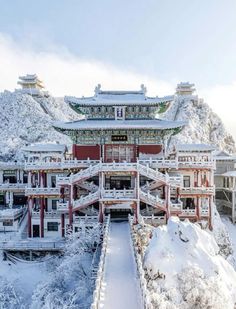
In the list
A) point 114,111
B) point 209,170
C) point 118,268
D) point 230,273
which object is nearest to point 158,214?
point 209,170

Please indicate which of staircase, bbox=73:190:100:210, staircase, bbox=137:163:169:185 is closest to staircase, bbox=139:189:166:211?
staircase, bbox=137:163:169:185

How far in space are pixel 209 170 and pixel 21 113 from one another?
68739 millimetres

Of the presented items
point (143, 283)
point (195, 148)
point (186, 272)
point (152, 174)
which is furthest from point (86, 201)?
point (143, 283)

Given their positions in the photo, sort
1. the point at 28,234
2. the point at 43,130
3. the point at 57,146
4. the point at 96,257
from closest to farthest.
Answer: the point at 96,257, the point at 28,234, the point at 57,146, the point at 43,130

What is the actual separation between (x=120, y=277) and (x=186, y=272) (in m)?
3.79

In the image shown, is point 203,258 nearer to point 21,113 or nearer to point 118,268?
point 118,268

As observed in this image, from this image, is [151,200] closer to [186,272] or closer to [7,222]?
[186,272]

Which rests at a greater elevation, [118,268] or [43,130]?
[43,130]

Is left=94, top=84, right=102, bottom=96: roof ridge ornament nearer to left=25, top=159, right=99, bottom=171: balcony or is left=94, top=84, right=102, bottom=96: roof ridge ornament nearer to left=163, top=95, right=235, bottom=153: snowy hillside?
left=25, top=159, right=99, bottom=171: balcony

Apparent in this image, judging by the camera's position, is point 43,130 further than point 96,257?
Yes

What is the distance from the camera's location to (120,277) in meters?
21.1

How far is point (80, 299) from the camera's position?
22.8m

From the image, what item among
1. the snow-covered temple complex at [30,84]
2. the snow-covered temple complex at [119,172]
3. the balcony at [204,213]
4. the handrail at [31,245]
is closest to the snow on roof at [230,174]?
the snow-covered temple complex at [119,172]

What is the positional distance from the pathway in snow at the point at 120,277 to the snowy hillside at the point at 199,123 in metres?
54.9
